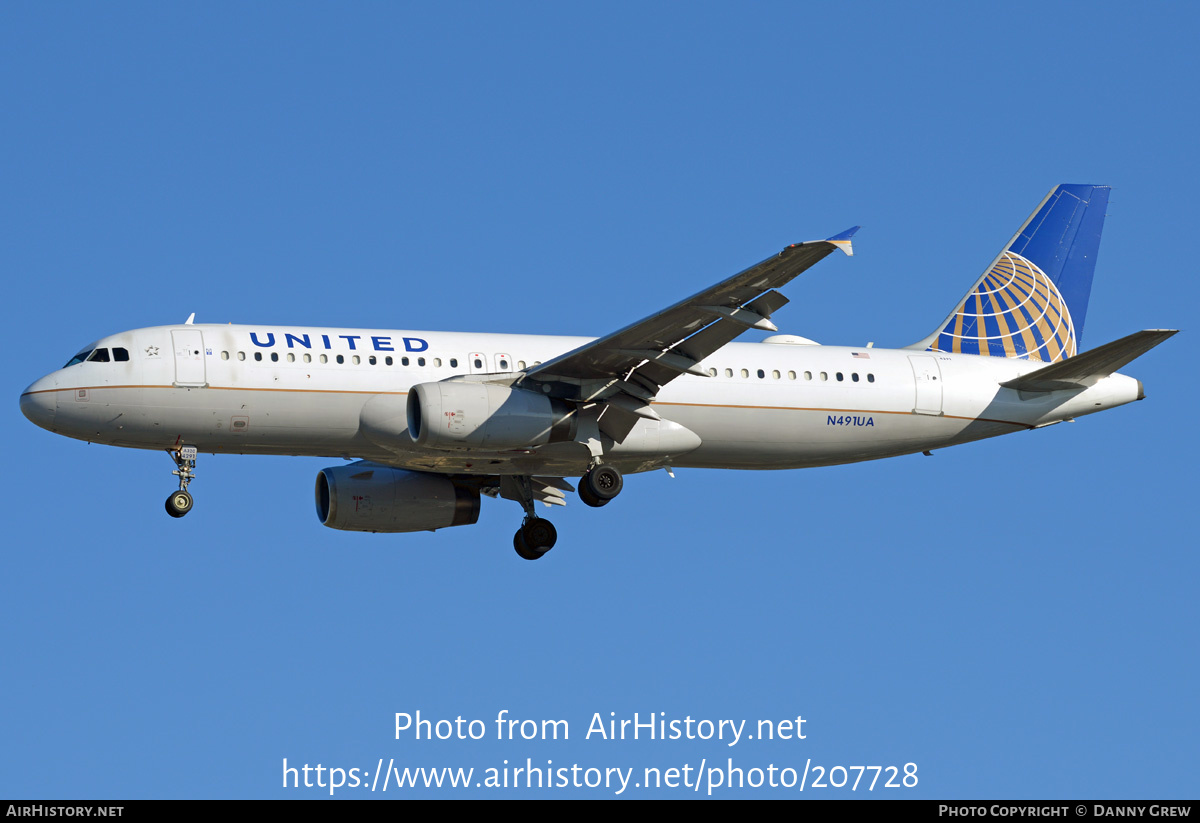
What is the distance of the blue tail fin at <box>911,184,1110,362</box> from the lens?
39.8 m

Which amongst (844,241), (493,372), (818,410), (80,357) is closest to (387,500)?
(493,372)

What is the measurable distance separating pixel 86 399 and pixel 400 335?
6.31m

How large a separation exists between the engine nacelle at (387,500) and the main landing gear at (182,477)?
14.5 ft

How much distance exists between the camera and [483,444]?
32.5 meters

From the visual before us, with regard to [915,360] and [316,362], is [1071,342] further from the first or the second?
[316,362]

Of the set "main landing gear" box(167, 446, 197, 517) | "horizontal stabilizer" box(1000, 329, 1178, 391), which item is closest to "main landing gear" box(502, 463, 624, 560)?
"main landing gear" box(167, 446, 197, 517)

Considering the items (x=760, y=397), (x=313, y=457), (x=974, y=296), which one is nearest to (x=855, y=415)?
(x=760, y=397)

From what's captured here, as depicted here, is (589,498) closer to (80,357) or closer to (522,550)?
(522,550)

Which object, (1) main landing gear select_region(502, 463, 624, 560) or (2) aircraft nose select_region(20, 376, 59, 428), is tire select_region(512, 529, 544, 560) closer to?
(1) main landing gear select_region(502, 463, 624, 560)

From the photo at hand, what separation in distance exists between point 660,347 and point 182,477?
32.5 feet

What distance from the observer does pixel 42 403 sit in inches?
1304

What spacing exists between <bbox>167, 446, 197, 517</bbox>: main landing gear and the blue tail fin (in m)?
16.9
